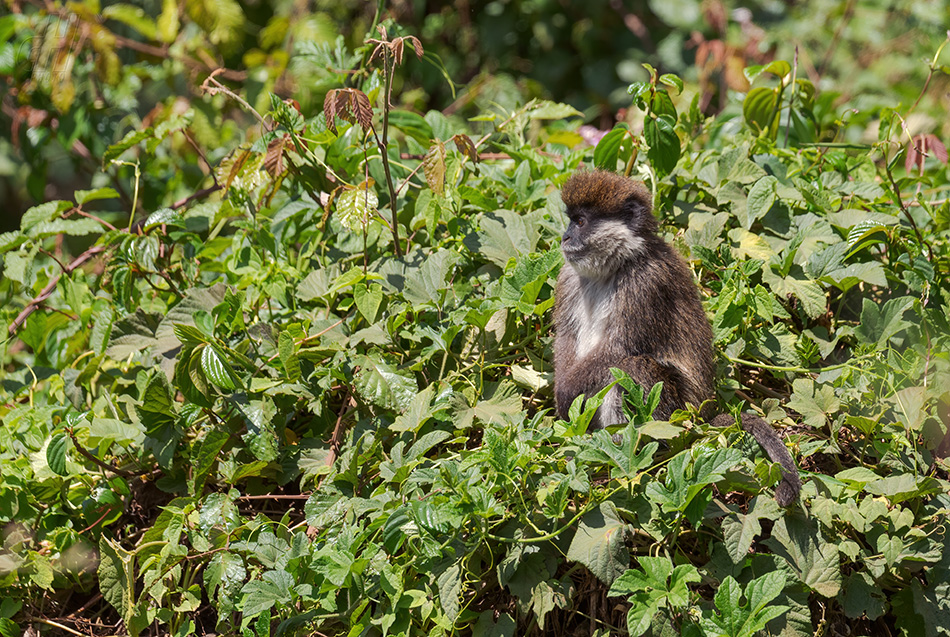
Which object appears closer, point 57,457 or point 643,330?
point 57,457

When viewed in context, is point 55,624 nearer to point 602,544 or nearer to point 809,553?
point 602,544

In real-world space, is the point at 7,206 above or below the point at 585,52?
below

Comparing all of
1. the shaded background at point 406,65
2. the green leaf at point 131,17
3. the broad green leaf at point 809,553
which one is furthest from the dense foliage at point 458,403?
the green leaf at point 131,17

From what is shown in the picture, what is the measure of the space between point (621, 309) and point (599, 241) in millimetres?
260

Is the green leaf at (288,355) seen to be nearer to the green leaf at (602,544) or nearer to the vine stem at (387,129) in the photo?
the vine stem at (387,129)

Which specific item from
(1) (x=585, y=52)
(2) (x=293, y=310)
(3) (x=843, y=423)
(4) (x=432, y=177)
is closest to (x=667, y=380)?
(3) (x=843, y=423)

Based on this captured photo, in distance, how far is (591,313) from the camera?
10.8 feet

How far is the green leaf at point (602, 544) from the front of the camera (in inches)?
87.4

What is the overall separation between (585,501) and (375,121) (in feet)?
6.90

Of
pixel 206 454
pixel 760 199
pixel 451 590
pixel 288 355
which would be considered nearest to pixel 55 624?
pixel 206 454

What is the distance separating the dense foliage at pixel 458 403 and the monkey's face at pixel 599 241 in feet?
0.46

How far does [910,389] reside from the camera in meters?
2.59

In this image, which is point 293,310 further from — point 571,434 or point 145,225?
point 571,434

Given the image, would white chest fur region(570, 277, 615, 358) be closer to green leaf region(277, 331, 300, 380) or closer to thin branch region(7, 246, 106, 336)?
green leaf region(277, 331, 300, 380)
